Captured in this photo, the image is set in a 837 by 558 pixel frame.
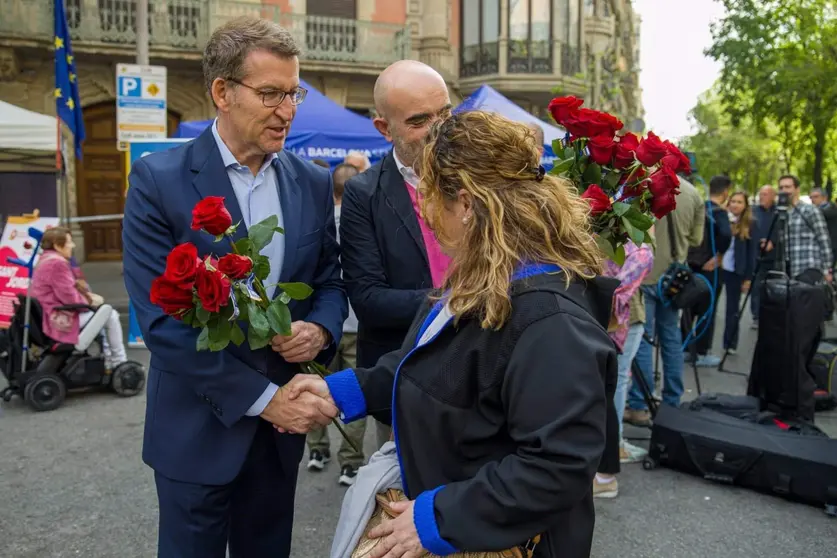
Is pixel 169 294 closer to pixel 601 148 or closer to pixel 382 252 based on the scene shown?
pixel 382 252

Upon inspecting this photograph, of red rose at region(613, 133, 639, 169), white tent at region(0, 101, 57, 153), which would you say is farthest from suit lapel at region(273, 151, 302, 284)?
white tent at region(0, 101, 57, 153)

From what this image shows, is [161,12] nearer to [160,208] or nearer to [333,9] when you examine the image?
[333,9]

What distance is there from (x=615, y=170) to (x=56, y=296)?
5.72 metres

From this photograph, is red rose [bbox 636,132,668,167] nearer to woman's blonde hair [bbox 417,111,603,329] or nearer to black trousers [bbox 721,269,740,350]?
woman's blonde hair [bbox 417,111,603,329]

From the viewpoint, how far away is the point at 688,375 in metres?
8.02

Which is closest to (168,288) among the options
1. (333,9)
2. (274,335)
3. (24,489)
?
(274,335)

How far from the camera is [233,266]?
202 centimetres

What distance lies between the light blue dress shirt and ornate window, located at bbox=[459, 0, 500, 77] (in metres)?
22.3

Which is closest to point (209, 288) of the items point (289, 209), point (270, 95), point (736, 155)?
point (289, 209)

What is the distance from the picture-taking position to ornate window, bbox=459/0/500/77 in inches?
944

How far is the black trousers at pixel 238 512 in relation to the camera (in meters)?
2.32

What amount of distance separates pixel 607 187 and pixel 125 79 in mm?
8312

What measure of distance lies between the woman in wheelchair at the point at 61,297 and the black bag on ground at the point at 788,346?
537cm

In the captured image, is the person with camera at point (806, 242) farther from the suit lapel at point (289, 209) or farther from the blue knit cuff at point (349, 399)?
the blue knit cuff at point (349, 399)
